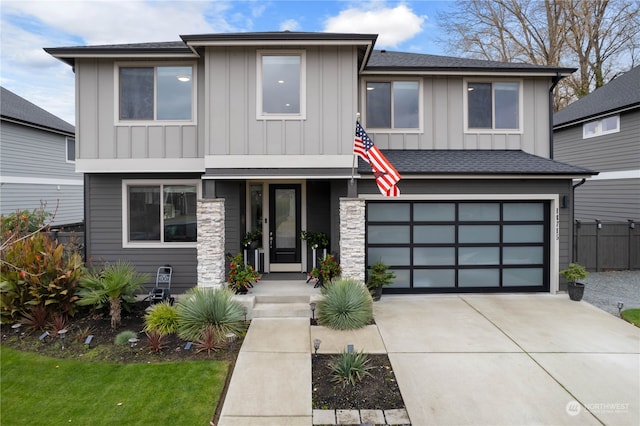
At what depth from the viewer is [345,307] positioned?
254 inches

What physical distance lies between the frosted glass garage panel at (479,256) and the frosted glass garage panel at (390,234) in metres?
1.40

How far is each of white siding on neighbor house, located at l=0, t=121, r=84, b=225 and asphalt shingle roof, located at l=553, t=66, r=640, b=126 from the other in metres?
19.4

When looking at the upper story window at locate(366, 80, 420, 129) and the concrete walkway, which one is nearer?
the concrete walkway

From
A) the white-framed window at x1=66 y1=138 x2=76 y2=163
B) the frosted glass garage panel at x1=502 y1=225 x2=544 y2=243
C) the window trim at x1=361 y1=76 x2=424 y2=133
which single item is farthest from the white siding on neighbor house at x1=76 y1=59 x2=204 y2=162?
the white-framed window at x1=66 y1=138 x2=76 y2=163

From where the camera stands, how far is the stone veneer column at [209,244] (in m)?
7.28

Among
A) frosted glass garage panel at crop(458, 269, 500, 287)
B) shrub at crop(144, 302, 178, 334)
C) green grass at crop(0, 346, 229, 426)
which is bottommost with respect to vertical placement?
green grass at crop(0, 346, 229, 426)

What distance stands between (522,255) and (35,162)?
18.0 m

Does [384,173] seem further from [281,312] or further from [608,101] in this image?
[608,101]

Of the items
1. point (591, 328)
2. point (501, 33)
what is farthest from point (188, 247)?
point (501, 33)

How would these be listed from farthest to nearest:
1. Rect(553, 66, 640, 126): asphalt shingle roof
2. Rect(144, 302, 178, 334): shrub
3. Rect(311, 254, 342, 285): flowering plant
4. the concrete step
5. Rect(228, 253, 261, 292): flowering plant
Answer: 1. Rect(553, 66, 640, 126): asphalt shingle roof
2. Rect(311, 254, 342, 285): flowering plant
3. Rect(228, 253, 261, 292): flowering plant
4. the concrete step
5. Rect(144, 302, 178, 334): shrub

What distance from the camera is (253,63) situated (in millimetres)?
7262

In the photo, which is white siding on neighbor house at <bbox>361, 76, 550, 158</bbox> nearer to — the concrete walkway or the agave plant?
the concrete walkway

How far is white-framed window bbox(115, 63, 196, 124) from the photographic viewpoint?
815 centimetres

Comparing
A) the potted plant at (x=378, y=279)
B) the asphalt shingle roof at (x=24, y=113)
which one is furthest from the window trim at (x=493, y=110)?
the asphalt shingle roof at (x=24, y=113)
